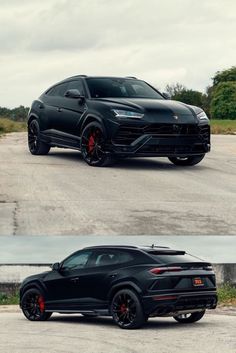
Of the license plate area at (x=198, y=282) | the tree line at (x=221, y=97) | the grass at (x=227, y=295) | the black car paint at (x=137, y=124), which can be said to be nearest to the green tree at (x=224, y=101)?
the tree line at (x=221, y=97)

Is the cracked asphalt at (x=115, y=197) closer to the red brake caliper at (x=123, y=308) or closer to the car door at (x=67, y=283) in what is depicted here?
the car door at (x=67, y=283)

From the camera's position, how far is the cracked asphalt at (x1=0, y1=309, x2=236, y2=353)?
483 inches

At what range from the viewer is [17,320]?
1794cm

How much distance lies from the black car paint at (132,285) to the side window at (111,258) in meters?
0.06

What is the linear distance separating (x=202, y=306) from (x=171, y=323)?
5.39 ft

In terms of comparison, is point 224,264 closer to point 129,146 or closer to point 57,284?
point 129,146

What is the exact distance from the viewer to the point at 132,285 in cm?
1448

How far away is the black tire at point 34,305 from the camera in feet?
56.0

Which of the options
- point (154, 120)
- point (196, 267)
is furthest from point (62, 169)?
point (196, 267)

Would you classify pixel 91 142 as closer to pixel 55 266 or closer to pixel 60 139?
pixel 60 139

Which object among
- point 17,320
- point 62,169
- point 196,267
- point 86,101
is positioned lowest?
point 17,320

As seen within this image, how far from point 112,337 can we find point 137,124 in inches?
310

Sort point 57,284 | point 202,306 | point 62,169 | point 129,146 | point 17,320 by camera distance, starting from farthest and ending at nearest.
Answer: point 62,169 < point 129,146 < point 17,320 < point 57,284 < point 202,306

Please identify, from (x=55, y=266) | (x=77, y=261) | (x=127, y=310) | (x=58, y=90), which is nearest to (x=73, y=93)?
(x=58, y=90)
